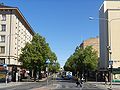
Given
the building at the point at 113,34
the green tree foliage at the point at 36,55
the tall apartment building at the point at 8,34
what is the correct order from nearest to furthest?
1. the tall apartment building at the point at 8,34
2. the building at the point at 113,34
3. the green tree foliage at the point at 36,55

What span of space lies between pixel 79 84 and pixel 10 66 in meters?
28.4

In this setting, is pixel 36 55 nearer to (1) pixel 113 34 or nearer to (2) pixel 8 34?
(2) pixel 8 34

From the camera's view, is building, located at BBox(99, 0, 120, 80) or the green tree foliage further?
the green tree foliage

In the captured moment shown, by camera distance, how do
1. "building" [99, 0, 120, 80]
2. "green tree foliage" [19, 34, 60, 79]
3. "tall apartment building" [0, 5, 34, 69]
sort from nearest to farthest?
"tall apartment building" [0, 5, 34, 69] → "building" [99, 0, 120, 80] → "green tree foliage" [19, 34, 60, 79]

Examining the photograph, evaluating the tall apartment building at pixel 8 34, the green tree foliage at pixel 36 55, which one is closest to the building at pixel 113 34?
the green tree foliage at pixel 36 55

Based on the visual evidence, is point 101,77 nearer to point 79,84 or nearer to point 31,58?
point 31,58

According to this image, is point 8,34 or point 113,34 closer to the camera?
point 8,34

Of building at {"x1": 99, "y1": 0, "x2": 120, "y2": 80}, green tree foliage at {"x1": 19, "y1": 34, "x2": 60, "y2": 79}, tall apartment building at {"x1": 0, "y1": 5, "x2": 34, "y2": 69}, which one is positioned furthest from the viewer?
green tree foliage at {"x1": 19, "y1": 34, "x2": 60, "y2": 79}

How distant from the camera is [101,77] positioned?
93312 millimetres

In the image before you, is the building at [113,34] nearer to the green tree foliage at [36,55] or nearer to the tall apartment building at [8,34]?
the green tree foliage at [36,55]

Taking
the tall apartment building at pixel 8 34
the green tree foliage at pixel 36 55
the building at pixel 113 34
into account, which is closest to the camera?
the tall apartment building at pixel 8 34

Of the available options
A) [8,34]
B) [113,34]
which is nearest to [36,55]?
[8,34]

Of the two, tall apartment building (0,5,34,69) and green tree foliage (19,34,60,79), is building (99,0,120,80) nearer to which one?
green tree foliage (19,34,60,79)

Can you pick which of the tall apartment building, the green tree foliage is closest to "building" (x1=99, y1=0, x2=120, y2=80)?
the green tree foliage
